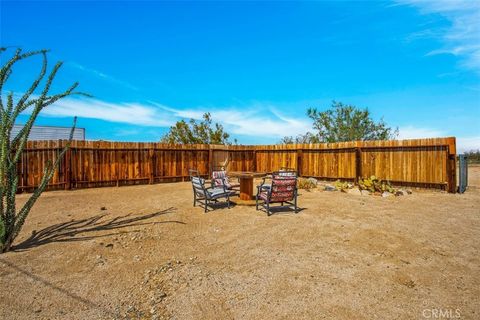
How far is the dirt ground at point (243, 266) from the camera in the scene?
2715mm

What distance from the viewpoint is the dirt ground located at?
2715mm

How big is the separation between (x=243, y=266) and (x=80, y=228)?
11.6ft

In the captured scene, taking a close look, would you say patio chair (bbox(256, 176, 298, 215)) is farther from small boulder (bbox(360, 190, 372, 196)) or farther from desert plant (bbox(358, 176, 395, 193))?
desert plant (bbox(358, 176, 395, 193))

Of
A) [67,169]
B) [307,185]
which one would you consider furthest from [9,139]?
[307,185]

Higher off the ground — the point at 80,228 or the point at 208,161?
the point at 208,161

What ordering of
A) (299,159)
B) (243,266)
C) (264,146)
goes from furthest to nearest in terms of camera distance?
(264,146) → (299,159) → (243,266)

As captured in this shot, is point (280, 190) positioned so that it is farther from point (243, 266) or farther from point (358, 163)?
point (358, 163)

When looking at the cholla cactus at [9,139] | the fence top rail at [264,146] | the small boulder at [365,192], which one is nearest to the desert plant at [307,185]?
the small boulder at [365,192]

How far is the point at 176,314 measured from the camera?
2623mm

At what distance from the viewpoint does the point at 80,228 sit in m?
5.27

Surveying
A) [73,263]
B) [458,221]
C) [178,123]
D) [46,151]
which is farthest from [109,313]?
[178,123]

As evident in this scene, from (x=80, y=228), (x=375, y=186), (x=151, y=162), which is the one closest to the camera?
(x=80, y=228)

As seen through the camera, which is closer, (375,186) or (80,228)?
(80,228)

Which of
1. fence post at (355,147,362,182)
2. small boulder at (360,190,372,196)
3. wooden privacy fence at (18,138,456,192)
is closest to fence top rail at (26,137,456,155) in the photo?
wooden privacy fence at (18,138,456,192)
